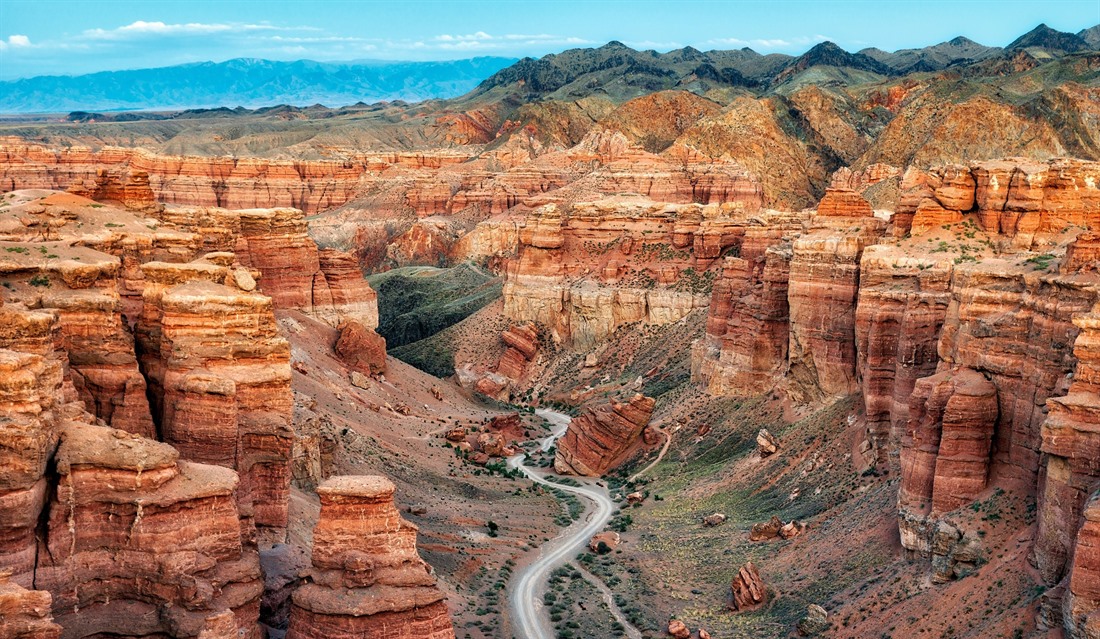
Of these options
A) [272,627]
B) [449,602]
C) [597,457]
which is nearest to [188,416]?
[272,627]

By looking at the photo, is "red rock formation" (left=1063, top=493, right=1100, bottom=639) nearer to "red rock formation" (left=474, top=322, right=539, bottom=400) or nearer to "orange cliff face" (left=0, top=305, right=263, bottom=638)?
"orange cliff face" (left=0, top=305, right=263, bottom=638)

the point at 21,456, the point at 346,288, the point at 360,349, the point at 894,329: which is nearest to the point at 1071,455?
the point at 894,329

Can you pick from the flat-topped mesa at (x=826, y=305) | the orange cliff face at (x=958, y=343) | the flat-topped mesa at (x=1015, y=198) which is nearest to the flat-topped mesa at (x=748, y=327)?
the orange cliff face at (x=958, y=343)

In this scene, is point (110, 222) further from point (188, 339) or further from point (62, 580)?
point (62, 580)

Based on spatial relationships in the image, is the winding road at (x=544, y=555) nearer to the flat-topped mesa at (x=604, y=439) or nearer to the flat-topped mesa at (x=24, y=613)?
the flat-topped mesa at (x=604, y=439)

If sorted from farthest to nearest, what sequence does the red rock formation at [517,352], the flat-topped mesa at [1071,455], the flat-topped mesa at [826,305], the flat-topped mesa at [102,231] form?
the red rock formation at [517,352]
the flat-topped mesa at [826,305]
the flat-topped mesa at [102,231]
the flat-topped mesa at [1071,455]
